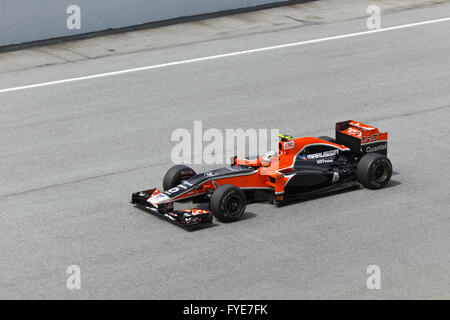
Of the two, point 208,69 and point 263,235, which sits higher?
point 208,69

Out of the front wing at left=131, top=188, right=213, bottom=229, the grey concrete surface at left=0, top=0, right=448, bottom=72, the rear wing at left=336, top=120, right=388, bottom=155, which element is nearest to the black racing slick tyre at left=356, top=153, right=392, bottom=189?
the rear wing at left=336, top=120, right=388, bottom=155

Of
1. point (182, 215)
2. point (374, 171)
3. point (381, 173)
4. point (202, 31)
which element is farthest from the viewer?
point (202, 31)

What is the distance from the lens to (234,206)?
40.1 ft

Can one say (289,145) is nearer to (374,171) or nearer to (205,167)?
(374,171)

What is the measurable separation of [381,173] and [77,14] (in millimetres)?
11794

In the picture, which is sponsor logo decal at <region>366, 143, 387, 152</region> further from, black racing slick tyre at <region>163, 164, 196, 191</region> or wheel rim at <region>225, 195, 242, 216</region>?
black racing slick tyre at <region>163, 164, 196, 191</region>

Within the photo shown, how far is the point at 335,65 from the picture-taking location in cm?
2072

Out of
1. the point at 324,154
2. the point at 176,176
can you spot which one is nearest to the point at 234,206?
the point at 176,176

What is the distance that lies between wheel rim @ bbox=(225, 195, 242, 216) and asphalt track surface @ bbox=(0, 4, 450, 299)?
19 centimetres

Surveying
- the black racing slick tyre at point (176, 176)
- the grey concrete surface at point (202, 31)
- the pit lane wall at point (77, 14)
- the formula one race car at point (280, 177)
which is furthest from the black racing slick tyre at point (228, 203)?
the pit lane wall at point (77, 14)

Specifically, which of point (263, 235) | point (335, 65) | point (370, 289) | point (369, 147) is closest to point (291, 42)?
point (335, 65)

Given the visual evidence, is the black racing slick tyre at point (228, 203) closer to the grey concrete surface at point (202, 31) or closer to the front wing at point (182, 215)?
the front wing at point (182, 215)
